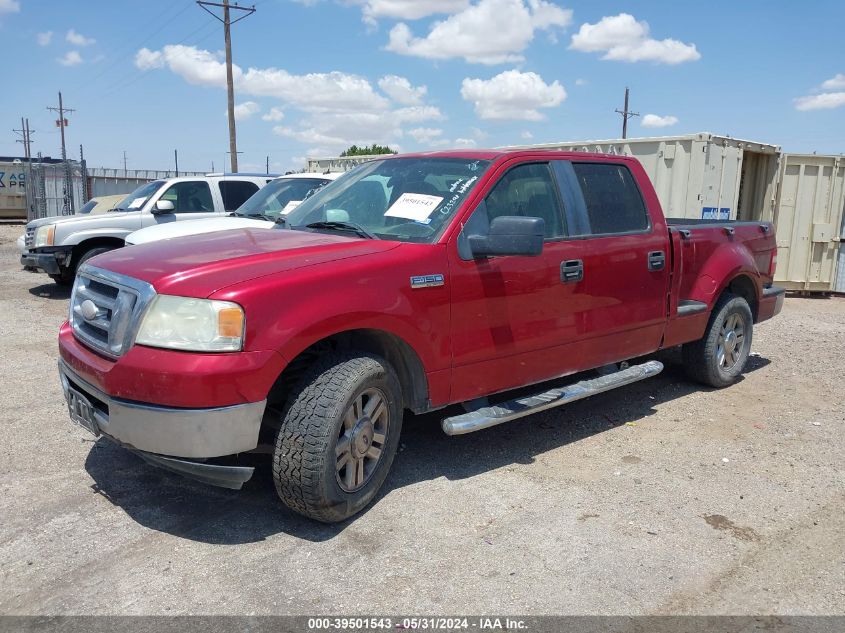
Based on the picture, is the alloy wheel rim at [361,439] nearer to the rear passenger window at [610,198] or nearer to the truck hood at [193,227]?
the rear passenger window at [610,198]

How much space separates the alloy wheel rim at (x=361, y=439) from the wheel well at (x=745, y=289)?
4.09m

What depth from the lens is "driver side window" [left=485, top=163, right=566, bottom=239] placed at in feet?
14.3

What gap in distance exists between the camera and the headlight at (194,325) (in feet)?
10.4

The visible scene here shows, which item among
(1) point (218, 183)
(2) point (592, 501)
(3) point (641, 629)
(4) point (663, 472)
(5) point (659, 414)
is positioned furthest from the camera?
(1) point (218, 183)

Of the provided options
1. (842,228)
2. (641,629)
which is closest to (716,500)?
(641,629)

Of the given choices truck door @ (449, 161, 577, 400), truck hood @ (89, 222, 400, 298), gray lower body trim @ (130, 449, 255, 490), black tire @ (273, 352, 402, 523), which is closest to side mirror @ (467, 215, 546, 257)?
truck door @ (449, 161, 577, 400)

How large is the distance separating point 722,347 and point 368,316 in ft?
13.3

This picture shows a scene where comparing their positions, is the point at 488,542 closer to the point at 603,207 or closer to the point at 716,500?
the point at 716,500

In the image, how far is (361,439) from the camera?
3.66 m

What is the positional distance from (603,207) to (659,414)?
1822mm

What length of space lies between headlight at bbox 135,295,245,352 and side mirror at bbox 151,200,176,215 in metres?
7.34

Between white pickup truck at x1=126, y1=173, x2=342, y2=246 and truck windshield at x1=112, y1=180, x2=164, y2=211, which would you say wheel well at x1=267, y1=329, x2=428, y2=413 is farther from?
truck windshield at x1=112, y1=180, x2=164, y2=211

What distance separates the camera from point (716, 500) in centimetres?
411

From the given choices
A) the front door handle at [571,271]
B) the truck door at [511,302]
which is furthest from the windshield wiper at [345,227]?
the front door handle at [571,271]
